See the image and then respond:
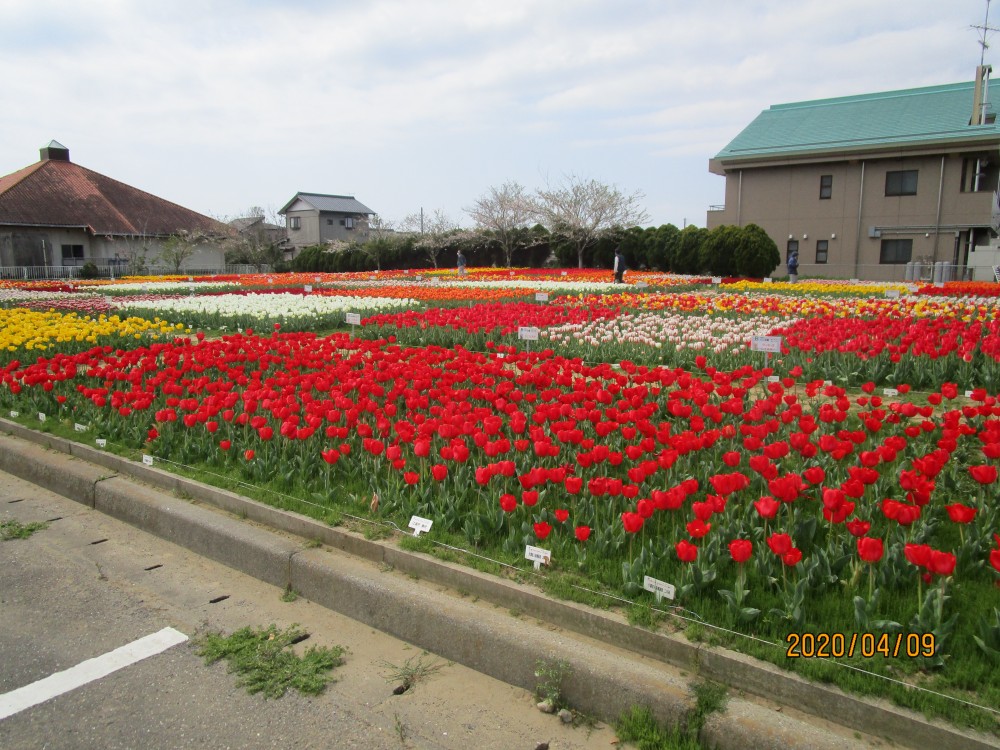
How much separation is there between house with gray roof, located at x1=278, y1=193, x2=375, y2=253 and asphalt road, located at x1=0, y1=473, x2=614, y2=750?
2605 inches

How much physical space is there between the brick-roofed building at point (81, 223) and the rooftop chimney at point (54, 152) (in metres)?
0.06

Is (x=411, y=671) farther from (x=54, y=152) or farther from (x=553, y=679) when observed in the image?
(x=54, y=152)

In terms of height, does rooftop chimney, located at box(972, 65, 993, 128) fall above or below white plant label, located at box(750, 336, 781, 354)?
above

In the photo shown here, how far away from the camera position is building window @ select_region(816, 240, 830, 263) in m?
36.3

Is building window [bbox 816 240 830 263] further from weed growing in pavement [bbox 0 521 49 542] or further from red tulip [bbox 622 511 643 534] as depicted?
weed growing in pavement [bbox 0 521 49 542]

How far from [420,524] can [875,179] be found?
37.8 m

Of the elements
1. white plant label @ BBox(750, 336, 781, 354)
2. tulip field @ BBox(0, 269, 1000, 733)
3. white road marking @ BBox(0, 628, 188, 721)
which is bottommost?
white road marking @ BBox(0, 628, 188, 721)

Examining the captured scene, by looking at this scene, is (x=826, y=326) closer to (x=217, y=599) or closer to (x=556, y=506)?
(x=556, y=506)

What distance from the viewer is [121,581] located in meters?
4.34

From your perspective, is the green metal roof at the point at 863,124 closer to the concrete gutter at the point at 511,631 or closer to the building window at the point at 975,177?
the building window at the point at 975,177

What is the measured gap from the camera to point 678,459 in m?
4.46

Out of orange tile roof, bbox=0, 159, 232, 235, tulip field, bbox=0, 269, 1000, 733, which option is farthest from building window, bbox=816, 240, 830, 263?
orange tile roof, bbox=0, 159, 232, 235

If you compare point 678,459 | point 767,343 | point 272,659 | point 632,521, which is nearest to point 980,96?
point 767,343

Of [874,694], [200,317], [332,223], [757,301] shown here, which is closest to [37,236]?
[332,223]
